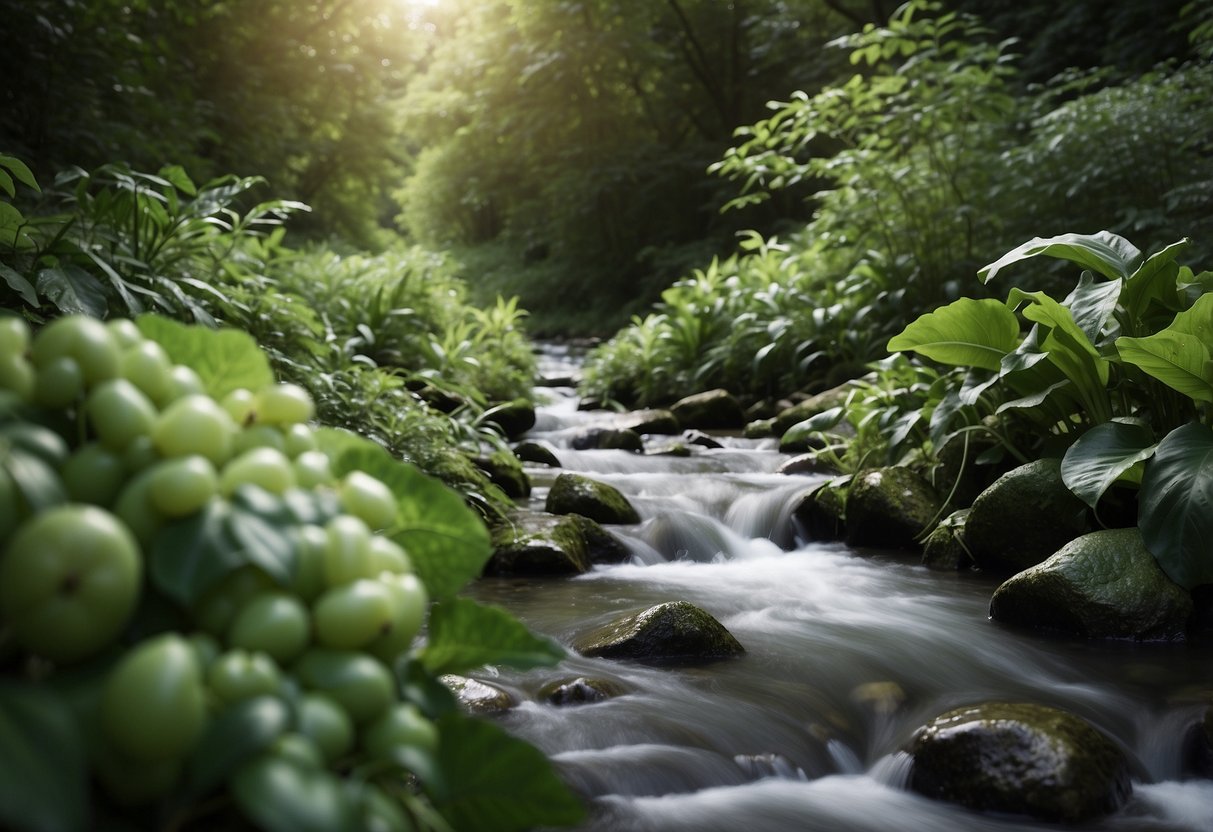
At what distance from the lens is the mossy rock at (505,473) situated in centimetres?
487

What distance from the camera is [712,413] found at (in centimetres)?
782

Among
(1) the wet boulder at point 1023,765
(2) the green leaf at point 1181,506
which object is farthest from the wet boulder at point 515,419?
(1) the wet boulder at point 1023,765

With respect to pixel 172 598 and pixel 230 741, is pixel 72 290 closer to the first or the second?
pixel 172 598

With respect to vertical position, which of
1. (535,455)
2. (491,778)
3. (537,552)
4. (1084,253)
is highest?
(1084,253)

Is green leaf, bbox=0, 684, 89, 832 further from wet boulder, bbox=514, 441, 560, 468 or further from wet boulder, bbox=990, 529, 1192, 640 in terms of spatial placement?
wet boulder, bbox=514, 441, 560, 468

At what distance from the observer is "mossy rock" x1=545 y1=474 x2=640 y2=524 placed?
14.9 feet

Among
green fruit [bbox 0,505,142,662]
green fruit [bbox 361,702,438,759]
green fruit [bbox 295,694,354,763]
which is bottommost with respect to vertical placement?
green fruit [bbox 361,702,438,759]

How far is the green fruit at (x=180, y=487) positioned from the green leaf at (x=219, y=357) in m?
0.22

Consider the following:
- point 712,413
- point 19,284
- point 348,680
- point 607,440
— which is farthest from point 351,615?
point 712,413

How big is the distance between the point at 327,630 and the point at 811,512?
398 cm

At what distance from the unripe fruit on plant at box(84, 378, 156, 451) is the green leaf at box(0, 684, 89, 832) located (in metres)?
0.23

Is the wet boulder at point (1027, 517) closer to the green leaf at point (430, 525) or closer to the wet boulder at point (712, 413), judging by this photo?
the green leaf at point (430, 525)

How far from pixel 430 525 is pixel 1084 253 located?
316cm

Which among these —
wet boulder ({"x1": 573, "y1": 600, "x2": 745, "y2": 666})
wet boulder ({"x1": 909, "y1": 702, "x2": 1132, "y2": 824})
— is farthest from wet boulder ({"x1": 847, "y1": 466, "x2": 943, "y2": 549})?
wet boulder ({"x1": 909, "y1": 702, "x2": 1132, "y2": 824})
